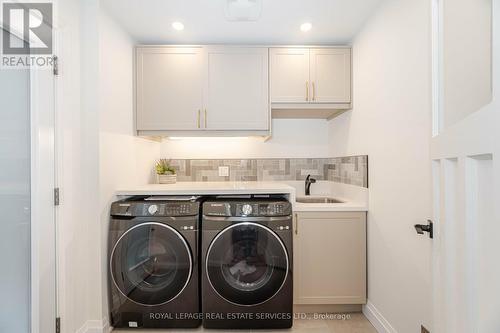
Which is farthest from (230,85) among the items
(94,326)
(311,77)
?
(94,326)

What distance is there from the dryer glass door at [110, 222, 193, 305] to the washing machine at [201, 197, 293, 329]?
0.18m

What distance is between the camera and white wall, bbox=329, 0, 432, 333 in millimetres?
1407

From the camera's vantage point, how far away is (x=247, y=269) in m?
1.92

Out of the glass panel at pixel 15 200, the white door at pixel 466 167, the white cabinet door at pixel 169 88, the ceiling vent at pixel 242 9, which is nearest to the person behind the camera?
the white door at pixel 466 167

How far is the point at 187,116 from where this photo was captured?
2391mm

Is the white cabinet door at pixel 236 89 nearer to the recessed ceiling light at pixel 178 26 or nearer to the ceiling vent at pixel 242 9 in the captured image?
the recessed ceiling light at pixel 178 26

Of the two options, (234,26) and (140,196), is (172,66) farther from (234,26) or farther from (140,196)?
(140,196)

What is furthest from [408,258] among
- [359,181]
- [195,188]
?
[195,188]

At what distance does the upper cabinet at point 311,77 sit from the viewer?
2.40m

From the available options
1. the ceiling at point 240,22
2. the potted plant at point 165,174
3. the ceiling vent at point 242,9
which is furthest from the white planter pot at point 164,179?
the ceiling vent at point 242,9

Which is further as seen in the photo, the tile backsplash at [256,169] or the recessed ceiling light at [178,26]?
the tile backsplash at [256,169]

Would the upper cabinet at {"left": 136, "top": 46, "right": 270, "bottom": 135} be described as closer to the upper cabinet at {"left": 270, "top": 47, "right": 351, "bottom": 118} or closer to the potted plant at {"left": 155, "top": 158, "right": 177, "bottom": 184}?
the upper cabinet at {"left": 270, "top": 47, "right": 351, "bottom": 118}

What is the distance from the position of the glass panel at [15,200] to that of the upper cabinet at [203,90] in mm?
1007

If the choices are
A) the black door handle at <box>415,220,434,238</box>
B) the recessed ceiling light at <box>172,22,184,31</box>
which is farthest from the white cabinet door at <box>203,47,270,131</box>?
the black door handle at <box>415,220,434,238</box>
